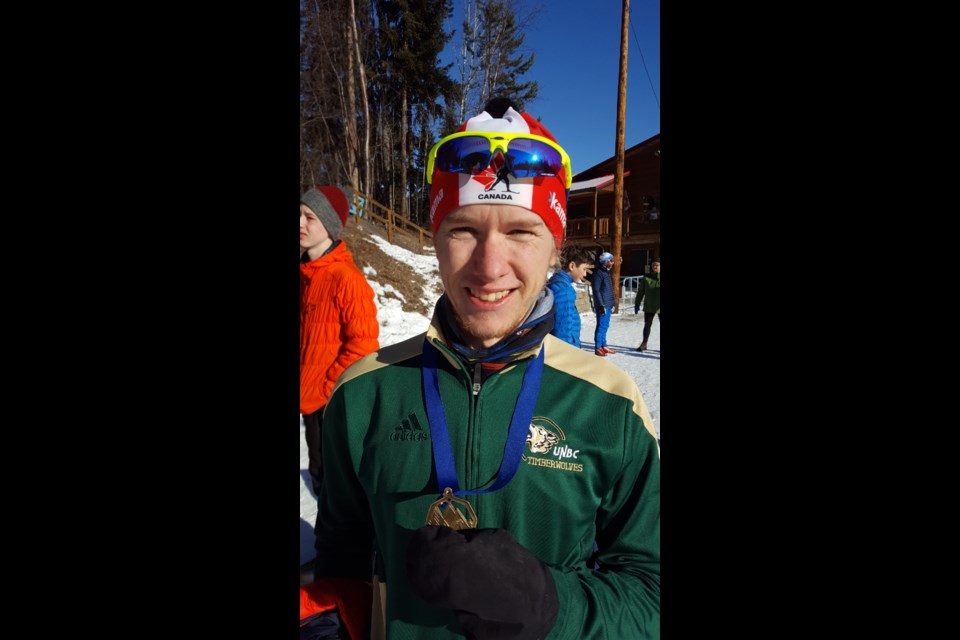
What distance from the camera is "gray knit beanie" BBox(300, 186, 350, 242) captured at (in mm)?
3182

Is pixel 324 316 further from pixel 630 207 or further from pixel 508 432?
pixel 630 207

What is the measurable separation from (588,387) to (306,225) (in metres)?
2.59

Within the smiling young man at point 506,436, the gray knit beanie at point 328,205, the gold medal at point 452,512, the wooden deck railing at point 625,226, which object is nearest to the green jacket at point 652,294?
the gray knit beanie at point 328,205

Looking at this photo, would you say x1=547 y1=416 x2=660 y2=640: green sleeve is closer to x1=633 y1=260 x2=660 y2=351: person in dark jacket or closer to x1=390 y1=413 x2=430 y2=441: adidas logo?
x1=390 y1=413 x2=430 y2=441: adidas logo

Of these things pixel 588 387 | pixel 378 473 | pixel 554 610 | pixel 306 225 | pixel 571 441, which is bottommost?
pixel 554 610

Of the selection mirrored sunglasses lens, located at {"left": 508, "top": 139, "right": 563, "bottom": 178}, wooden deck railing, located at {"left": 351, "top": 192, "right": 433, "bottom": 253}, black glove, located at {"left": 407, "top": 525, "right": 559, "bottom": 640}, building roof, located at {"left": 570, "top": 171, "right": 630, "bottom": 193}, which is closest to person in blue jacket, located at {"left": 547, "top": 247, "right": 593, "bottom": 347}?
mirrored sunglasses lens, located at {"left": 508, "top": 139, "right": 563, "bottom": 178}

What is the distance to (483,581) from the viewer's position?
38.8 inches

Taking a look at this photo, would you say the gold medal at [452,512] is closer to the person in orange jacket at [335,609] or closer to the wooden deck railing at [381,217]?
the person in orange jacket at [335,609]

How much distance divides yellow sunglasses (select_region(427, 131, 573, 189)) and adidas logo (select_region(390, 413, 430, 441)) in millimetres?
780

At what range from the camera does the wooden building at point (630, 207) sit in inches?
800

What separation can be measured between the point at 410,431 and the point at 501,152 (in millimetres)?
918

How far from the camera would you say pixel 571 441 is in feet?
3.96
